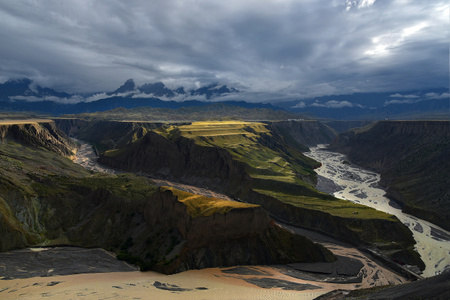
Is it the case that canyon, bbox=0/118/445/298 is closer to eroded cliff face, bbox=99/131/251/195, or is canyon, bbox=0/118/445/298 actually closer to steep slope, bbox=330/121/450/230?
steep slope, bbox=330/121/450/230

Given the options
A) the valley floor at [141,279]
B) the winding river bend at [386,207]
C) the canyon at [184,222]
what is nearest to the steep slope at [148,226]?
the canyon at [184,222]

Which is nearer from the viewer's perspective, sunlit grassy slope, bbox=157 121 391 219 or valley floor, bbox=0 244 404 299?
valley floor, bbox=0 244 404 299

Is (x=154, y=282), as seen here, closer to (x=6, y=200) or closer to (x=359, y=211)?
(x=6, y=200)

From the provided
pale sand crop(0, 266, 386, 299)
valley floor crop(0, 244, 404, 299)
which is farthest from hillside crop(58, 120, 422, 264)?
pale sand crop(0, 266, 386, 299)

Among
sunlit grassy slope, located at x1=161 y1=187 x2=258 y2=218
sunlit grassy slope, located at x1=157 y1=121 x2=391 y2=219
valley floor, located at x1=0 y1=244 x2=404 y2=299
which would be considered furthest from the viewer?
sunlit grassy slope, located at x1=157 y1=121 x2=391 y2=219

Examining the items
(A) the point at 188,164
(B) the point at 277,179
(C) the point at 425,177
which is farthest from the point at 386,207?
(A) the point at 188,164

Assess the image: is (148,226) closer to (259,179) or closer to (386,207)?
(259,179)

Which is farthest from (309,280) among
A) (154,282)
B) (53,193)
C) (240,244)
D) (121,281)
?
(53,193)

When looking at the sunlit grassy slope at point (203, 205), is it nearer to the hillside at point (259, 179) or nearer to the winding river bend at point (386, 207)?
the hillside at point (259, 179)
